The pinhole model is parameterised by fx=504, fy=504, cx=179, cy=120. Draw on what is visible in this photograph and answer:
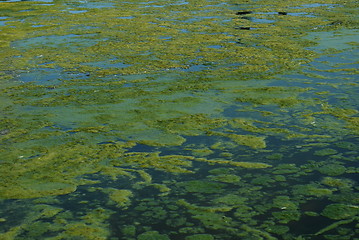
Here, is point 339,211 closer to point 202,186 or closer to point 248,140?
point 202,186

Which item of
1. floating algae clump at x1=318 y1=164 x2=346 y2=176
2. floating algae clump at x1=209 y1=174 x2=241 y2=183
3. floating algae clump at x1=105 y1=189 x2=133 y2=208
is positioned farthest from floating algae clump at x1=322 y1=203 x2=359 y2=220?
floating algae clump at x1=105 y1=189 x2=133 y2=208

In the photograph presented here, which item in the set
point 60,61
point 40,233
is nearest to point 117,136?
point 40,233

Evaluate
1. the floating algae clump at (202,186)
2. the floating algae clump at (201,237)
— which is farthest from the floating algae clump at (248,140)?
the floating algae clump at (201,237)

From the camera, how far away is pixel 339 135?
499cm

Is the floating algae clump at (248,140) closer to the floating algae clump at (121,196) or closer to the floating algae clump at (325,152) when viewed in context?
the floating algae clump at (325,152)

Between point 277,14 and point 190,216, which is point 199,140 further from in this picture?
point 277,14

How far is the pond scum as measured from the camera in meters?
3.60

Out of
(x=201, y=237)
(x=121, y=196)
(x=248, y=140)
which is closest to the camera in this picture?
(x=201, y=237)

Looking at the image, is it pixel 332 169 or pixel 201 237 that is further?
pixel 332 169

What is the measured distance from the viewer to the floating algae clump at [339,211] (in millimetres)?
3523

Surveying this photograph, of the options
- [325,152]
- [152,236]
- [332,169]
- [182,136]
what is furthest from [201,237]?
[182,136]

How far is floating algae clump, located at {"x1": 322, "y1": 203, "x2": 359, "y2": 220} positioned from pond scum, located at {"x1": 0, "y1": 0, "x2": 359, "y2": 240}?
13 millimetres

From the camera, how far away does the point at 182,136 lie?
5176 millimetres

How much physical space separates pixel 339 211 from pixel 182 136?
6.55ft
